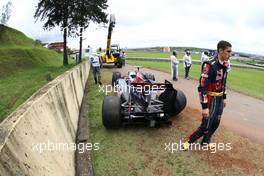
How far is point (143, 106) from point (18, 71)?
20.2 meters

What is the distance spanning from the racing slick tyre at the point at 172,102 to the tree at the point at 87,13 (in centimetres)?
2402

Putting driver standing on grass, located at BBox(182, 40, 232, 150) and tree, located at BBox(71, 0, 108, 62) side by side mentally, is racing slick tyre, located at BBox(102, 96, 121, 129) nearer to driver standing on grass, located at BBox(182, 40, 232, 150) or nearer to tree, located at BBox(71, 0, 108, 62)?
driver standing on grass, located at BBox(182, 40, 232, 150)

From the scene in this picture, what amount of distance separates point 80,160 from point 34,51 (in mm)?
29803

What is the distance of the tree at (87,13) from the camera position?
31.2 m

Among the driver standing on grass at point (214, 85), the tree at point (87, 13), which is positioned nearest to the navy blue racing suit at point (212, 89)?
the driver standing on grass at point (214, 85)

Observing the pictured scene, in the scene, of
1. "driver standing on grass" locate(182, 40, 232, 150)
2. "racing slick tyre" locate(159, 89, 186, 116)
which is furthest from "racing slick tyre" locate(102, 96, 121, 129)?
"driver standing on grass" locate(182, 40, 232, 150)

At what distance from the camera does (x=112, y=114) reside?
26.3 ft

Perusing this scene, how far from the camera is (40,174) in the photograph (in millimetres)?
3795

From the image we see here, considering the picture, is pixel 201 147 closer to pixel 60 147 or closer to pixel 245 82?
pixel 60 147

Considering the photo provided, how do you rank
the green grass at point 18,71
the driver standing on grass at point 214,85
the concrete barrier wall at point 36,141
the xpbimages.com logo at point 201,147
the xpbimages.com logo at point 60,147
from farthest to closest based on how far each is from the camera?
the green grass at point 18,71 → the xpbimages.com logo at point 201,147 → the driver standing on grass at point 214,85 → the xpbimages.com logo at point 60,147 → the concrete barrier wall at point 36,141

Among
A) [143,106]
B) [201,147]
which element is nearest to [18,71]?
[143,106]

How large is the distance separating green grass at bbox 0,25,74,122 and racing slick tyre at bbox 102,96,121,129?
586 cm

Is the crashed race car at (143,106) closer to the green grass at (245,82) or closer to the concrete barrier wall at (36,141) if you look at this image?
the concrete barrier wall at (36,141)

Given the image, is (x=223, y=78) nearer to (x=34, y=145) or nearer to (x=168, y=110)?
(x=168, y=110)
